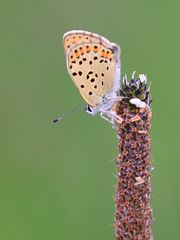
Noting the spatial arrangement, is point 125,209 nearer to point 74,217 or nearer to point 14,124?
point 74,217

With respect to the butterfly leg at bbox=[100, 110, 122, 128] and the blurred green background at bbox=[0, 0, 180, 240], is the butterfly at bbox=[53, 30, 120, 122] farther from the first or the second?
the blurred green background at bbox=[0, 0, 180, 240]

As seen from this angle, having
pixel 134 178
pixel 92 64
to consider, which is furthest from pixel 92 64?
pixel 134 178

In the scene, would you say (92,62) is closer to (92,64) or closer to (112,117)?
(92,64)

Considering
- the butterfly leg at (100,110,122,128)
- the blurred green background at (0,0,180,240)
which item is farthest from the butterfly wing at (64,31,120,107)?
the blurred green background at (0,0,180,240)

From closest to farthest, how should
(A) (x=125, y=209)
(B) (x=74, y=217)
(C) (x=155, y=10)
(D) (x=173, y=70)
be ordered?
(A) (x=125, y=209)
(B) (x=74, y=217)
(D) (x=173, y=70)
(C) (x=155, y=10)

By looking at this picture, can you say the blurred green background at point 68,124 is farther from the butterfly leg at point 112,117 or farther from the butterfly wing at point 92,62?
the butterfly leg at point 112,117

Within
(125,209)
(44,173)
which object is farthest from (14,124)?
(125,209)

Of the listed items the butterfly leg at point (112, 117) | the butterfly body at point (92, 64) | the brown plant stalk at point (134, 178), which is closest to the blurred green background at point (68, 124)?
the butterfly body at point (92, 64)
